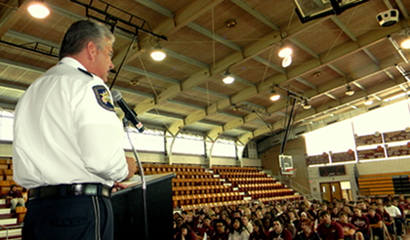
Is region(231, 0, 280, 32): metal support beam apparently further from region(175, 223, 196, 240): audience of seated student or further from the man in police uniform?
the man in police uniform

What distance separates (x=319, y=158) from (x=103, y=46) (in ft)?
84.1

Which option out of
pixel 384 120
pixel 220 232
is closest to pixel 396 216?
pixel 220 232

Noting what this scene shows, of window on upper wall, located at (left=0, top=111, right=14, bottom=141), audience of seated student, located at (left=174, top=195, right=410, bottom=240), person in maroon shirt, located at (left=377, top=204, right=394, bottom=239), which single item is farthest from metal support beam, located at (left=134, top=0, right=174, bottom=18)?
window on upper wall, located at (left=0, top=111, right=14, bottom=141)

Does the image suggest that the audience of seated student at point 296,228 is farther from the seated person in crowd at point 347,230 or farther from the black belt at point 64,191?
the black belt at point 64,191

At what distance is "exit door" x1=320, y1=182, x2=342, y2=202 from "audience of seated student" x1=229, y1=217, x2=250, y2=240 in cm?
1853

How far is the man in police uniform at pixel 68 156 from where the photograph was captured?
108cm

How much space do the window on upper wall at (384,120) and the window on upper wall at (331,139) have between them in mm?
719

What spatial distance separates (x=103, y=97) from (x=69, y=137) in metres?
0.20


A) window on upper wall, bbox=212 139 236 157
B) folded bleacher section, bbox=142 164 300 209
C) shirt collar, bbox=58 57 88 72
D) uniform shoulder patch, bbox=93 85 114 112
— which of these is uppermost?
window on upper wall, bbox=212 139 236 157

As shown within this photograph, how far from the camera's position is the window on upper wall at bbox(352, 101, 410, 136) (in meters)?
21.4

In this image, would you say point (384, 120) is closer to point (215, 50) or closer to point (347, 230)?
point (215, 50)

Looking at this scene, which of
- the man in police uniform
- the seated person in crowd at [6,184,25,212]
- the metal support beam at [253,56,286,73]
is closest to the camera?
the man in police uniform

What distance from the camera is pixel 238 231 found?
25.1 ft

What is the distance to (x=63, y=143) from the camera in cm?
114
